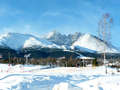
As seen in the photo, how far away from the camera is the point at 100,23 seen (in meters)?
24.8

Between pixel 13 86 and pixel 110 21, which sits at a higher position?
pixel 110 21

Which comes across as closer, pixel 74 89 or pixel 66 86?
pixel 66 86

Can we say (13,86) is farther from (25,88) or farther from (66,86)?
(66,86)

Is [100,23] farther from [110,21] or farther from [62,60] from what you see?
[62,60]

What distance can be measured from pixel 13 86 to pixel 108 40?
17486 mm

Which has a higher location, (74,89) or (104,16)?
(104,16)

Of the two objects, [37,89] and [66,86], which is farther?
[37,89]

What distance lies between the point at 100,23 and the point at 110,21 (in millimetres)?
1345

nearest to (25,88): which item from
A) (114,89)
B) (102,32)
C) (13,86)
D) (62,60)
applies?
(13,86)

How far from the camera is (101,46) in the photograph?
1053 inches

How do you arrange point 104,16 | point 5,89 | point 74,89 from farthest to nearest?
1. point 104,16
2. point 5,89
3. point 74,89

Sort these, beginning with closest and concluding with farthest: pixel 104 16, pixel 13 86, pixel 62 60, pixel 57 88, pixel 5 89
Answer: pixel 57 88 < pixel 5 89 < pixel 13 86 < pixel 104 16 < pixel 62 60

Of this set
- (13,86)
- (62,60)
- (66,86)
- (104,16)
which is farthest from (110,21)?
(62,60)

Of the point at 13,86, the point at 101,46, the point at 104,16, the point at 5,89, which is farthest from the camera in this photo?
the point at 101,46
